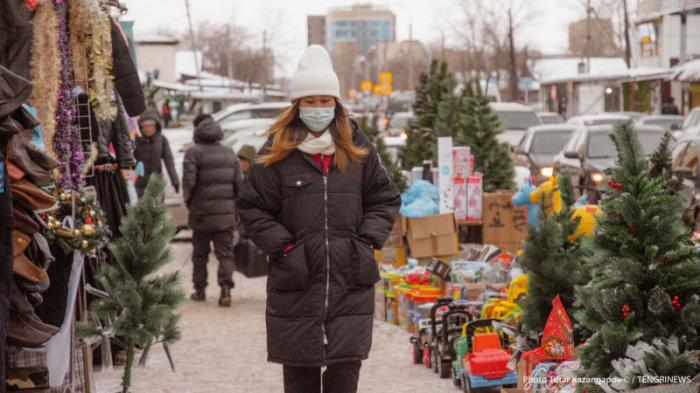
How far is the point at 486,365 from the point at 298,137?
225 cm

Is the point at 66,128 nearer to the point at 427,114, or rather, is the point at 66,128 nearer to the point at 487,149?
the point at 487,149

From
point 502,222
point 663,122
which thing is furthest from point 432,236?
point 663,122

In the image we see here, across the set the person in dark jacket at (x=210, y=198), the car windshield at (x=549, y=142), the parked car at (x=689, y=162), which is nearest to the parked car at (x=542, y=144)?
the car windshield at (x=549, y=142)

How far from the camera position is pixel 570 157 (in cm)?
2009

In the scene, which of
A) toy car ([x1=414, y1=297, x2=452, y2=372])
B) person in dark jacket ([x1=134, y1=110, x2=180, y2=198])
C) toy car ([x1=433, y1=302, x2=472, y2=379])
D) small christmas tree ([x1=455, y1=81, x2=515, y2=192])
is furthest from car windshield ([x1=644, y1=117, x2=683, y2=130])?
toy car ([x1=433, y1=302, x2=472, y2=379])

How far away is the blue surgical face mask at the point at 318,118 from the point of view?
578 centimetres

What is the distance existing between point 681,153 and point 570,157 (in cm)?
411

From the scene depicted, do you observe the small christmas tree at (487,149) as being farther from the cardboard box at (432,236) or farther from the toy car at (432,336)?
the toy car at (432,336)

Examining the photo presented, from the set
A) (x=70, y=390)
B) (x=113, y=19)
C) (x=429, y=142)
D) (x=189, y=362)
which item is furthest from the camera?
(x=429, y=142)

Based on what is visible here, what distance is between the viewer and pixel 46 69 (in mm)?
6734

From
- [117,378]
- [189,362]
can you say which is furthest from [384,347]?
[117,378]

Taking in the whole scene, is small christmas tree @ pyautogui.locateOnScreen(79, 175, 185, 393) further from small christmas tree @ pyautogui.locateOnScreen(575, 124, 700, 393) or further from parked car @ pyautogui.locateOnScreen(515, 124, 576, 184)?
parked car @ pyautogui.locateOnScreen(515, 124, 576, 184)

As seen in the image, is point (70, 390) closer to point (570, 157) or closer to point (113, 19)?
point (113, 19)

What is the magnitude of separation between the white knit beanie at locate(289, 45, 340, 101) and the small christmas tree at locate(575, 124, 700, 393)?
4.67 ft
